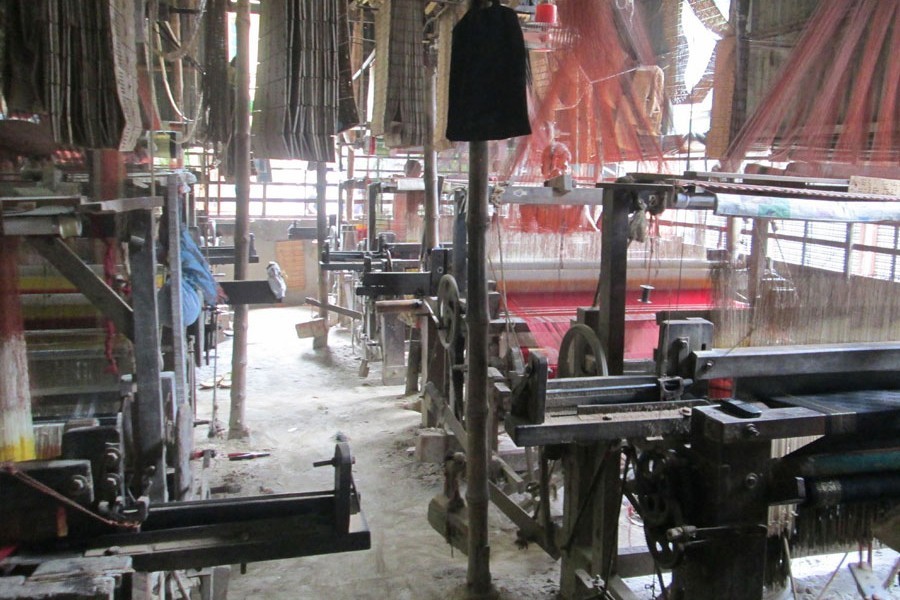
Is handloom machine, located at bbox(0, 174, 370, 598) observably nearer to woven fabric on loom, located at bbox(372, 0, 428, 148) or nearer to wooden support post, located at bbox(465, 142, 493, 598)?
wooden support post, located at bbox(465, 142, 493, 598)

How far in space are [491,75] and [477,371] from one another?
1496 mm

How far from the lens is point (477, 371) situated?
3.40m

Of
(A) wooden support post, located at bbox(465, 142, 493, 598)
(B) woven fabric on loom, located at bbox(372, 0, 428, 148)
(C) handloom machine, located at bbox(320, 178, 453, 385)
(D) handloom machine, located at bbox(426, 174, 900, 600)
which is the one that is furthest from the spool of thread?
(D) handloom machine, located at bbox(426, 174, 900, 600)

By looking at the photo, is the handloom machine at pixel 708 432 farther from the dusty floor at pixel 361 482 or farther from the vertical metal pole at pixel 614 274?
the dusty floor at pixel 361 482

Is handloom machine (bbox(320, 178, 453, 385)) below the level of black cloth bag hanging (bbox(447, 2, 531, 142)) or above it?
below

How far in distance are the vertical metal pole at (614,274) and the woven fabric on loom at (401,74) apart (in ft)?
6.40

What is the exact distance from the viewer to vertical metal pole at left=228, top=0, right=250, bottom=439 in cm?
541

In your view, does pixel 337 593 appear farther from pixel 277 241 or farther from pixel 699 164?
pixel 277 241

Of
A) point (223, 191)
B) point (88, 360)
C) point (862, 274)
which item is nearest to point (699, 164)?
point (862, 274)

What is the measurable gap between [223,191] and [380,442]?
10.7 m

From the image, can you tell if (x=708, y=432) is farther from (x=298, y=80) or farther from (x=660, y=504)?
(x=298, y=80)

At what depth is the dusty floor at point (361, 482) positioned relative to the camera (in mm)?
3693

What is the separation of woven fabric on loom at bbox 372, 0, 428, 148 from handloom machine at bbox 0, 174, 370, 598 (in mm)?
2075

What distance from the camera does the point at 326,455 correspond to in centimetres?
562
